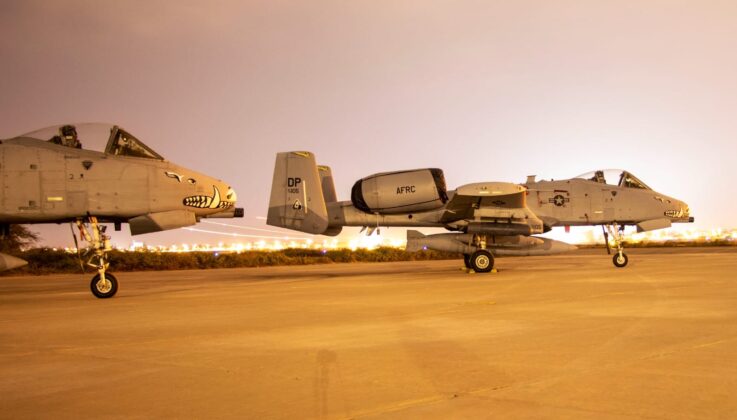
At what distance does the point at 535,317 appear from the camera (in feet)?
27.0

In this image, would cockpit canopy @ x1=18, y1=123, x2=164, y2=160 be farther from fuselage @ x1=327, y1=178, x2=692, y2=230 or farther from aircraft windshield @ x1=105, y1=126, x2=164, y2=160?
fuselage @ x1=327, y1=178, x2=692, y2=230

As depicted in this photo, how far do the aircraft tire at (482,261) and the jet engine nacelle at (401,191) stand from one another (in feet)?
5.99

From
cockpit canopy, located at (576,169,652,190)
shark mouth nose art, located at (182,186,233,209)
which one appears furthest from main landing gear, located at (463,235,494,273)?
shark mouth nose art, located at (182,186,233,209)

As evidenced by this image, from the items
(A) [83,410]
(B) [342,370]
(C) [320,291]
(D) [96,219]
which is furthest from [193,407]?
(D) [96,219]

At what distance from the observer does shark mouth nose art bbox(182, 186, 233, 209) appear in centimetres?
1384

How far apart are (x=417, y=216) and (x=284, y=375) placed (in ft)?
53.5

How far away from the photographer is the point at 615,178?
74.7 feet

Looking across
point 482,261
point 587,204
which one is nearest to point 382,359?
point 482,261

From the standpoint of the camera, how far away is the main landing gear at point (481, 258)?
19.5 m

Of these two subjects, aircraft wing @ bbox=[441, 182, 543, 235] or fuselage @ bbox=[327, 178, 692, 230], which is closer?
aircraft wing @ bbox=[441, 182, 543, 235]

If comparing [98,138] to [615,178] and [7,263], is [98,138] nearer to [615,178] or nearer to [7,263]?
[7,263]

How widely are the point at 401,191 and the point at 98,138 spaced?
28.6ft

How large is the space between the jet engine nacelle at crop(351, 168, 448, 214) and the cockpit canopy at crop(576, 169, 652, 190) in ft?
18.6

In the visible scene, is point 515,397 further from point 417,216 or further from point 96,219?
point 417,216
